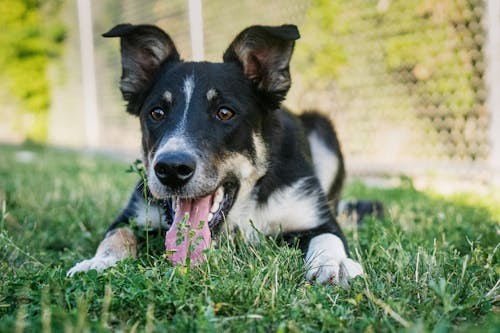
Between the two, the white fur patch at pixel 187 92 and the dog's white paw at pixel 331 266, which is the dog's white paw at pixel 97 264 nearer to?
the white fur patch at pixel 187 92

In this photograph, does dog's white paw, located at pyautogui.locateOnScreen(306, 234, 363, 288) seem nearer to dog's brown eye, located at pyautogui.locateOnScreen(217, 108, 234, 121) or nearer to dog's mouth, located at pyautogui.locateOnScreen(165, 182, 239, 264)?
dog's mouth, located at pyautogui.locateOnScreen(165, 182, 239, 264)

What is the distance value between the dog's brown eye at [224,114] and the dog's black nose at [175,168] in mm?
485

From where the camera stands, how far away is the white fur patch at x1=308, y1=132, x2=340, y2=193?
4.94 m

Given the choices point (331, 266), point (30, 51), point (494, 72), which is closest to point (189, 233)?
point (331, 266)

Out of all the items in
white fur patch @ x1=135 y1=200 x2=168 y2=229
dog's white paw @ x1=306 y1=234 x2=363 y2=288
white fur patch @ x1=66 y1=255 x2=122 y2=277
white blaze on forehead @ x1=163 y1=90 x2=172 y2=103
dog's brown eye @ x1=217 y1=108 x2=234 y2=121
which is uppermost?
white blaze on forehead @ x1=163 y1=90 x2=172 y2=103

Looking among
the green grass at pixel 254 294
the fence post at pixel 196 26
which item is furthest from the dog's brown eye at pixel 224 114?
the fence post at pixel 196 26

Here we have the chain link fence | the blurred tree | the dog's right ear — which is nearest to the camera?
the dog's right ear

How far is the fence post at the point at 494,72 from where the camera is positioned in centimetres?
620

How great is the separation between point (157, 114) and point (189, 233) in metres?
1.00

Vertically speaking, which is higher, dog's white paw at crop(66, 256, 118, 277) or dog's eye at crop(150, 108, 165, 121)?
dog's eye at crop(150, 108, 165, 121)

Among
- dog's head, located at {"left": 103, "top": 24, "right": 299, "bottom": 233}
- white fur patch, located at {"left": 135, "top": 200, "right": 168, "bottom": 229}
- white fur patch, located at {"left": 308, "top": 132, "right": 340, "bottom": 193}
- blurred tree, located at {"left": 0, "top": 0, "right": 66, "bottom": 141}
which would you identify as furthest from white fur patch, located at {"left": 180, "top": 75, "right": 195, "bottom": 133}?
blurred tree, located at {"left": 0, "top": 0, "right": 66, "bottom": 141}

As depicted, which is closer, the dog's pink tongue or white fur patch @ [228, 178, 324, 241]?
the dog's pink tongue

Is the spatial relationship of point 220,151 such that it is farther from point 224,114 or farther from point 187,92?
point 187,92

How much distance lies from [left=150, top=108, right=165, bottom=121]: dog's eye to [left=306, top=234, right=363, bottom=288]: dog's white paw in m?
1.16
